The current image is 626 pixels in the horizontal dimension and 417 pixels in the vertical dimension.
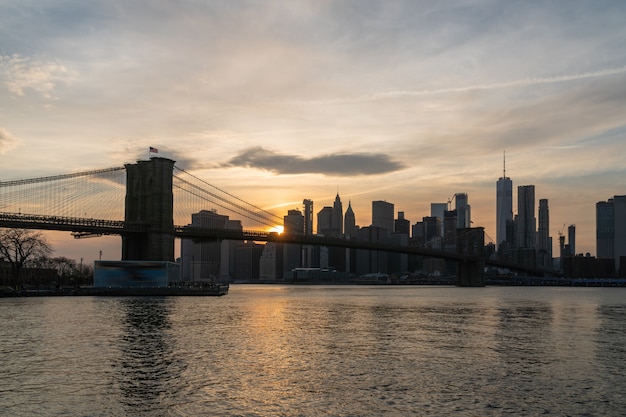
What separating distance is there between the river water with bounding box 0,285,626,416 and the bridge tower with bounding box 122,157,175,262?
2117 inches

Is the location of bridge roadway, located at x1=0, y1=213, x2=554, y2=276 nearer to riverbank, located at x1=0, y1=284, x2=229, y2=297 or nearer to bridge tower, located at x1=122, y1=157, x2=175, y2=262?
bridge tower, located at x1=122, y1=157, x2=175, y2=262

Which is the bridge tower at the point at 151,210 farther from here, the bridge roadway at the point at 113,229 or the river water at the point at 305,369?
the river water at the point at 305,369

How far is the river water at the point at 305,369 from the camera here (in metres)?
21.2

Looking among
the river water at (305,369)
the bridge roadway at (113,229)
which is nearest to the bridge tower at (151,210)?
the bridge roadway at (113,229)


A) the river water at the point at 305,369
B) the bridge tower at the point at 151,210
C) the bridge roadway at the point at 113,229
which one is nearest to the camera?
the river water at the point at 305,369

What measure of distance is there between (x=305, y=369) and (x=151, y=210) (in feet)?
267

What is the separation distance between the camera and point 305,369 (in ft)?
92.2

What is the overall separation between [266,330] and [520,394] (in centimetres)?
2443

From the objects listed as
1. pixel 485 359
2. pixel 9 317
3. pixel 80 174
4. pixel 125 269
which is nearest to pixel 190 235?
pixel 125 269

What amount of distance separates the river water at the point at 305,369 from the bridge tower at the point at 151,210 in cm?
5376

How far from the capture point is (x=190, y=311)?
61.8 metres

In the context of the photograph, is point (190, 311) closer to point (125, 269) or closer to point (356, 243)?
point (125, 269)

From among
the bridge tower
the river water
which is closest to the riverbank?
the bridge tower

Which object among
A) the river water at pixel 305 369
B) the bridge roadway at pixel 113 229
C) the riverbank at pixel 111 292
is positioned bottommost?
the riverbank at pixel 111 292
